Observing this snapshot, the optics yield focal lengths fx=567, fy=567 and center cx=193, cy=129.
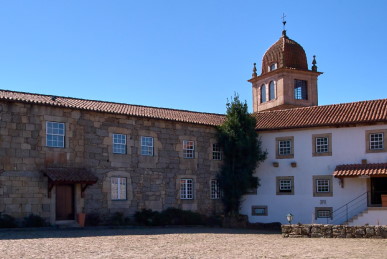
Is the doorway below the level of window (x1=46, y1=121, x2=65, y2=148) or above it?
below

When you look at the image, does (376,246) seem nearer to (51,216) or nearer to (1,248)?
(1,248)

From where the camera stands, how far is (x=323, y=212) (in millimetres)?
29047

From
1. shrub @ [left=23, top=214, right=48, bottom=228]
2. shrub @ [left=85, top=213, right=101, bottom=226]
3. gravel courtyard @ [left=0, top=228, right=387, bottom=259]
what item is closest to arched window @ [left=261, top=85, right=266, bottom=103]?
shrub @ [left=85, top=213, right=101, bottom=226]

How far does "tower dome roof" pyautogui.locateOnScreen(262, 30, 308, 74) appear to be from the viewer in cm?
4209

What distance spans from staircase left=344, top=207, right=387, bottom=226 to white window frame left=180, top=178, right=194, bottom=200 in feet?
27.0

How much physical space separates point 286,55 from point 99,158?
20.8 meters

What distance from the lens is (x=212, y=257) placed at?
14383 millimetres

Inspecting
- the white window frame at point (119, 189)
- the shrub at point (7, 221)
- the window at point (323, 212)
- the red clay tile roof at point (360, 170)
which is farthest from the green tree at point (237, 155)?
the shrub at point (7, 221)

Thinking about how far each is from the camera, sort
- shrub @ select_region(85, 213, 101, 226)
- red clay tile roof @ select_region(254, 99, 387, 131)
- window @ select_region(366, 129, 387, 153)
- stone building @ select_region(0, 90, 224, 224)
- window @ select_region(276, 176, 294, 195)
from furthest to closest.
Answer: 1. window @ select_region(276, 176, 294, 195)
2. red clay tile roof @ select_region(254, 99, 387, 131)
3. window @ select_region(366, 129, 387, 153)
4. shrub @ select_region(85, 213, 101, 226)
5. stone building @ select_region(0, 90, 224, 224)

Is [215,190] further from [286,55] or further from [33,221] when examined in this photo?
[286,55]

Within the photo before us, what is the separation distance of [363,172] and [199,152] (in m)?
8.48

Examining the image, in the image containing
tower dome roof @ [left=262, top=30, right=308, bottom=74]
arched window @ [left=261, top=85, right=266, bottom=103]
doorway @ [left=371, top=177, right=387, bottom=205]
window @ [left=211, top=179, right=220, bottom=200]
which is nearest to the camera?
doorway @ [left=371, top=177, right=387, bottom=205]

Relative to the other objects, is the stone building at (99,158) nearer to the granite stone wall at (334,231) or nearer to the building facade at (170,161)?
the building facade at (170,161)

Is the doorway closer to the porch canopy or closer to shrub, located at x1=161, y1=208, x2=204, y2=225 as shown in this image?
shrub, located at x1=161, y1=208, x2=204, y2=225
